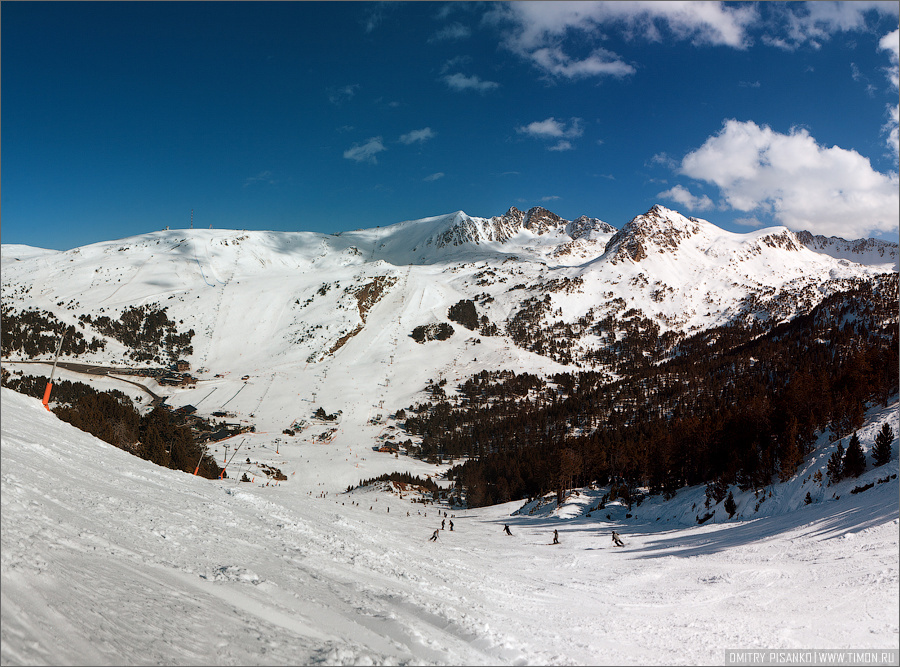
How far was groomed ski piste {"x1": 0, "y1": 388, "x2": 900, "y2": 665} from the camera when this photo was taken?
6359 millimetres

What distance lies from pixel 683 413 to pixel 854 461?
9507 cm

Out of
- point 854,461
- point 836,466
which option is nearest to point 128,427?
point 836,466

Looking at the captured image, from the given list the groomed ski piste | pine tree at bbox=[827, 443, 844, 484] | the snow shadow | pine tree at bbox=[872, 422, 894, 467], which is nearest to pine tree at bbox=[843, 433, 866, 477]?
pine tree at bbox=[827, 443, 844, 484]

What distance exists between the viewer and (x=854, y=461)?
2917 cm

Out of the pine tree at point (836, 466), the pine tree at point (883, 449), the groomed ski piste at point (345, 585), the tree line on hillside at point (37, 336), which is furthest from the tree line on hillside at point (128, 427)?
the pine tree at point (883, 449)

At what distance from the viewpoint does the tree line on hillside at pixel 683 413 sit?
46812mm

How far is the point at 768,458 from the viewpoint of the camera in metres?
38.2

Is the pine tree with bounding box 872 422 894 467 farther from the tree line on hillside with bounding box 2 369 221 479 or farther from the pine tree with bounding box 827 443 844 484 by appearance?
the tree line on hillside with bounding box 2 369 221 479

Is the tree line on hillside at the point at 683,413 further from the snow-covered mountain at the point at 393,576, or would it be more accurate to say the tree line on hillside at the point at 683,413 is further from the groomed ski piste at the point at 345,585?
the groomed ski piste at the point at 345,585

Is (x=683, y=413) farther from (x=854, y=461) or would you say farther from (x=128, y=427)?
(x=128, y=427)

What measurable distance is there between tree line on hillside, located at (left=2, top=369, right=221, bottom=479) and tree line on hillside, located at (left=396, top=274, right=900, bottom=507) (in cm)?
3921

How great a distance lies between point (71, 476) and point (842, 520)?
95.9 ft

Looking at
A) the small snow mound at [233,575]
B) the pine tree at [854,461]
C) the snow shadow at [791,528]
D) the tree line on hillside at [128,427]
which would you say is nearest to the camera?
the small snow mound at [233,575]

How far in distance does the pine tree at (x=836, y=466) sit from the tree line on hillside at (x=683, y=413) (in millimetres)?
3745
